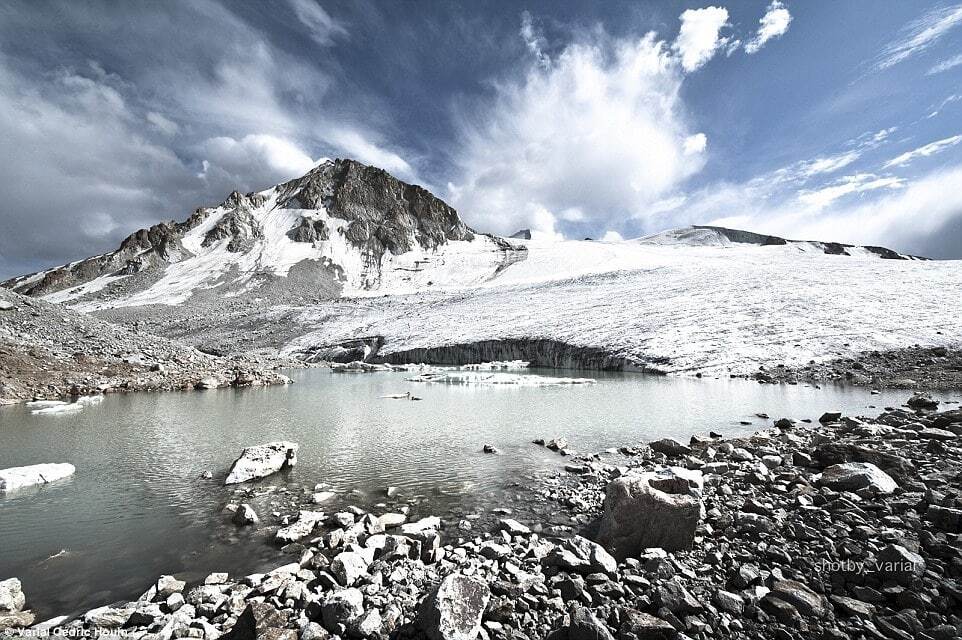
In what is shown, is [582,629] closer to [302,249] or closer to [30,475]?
[30,475]

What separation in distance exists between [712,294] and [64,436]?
51.2 metres

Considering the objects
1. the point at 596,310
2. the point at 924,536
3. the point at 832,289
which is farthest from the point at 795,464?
the point at 832,289

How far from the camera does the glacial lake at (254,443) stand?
5.63 metres

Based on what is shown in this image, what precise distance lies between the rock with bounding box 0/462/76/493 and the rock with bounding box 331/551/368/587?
7.74 metres

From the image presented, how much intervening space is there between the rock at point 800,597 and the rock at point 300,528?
5.60 m

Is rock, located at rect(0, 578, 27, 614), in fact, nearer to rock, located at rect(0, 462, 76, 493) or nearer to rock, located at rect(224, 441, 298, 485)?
rock, located at rect(224, 441, 298, 485)

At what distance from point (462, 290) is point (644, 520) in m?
75.3

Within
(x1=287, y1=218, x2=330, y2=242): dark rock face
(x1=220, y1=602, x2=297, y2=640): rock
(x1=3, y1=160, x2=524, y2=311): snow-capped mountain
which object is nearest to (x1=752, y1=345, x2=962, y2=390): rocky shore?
(x1=220, y1=602, x2=297, y2=640): rock

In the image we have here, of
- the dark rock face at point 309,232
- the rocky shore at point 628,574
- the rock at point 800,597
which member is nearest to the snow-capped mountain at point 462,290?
the dark rock face at point 309,232

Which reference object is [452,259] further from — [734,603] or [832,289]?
[734,603]

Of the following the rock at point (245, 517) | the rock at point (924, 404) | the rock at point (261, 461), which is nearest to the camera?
the rock at point (245, 517)

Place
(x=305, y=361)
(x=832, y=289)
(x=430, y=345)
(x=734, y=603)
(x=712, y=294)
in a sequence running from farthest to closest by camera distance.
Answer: (x=305, y=361), (x=430, y=345), (x=712, y=294), (x=832, y=289), (x=734, y=603)

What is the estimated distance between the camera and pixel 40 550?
5.83 metres

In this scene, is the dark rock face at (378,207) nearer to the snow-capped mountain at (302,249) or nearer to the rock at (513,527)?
the snow-capped mountain at (302,249)
